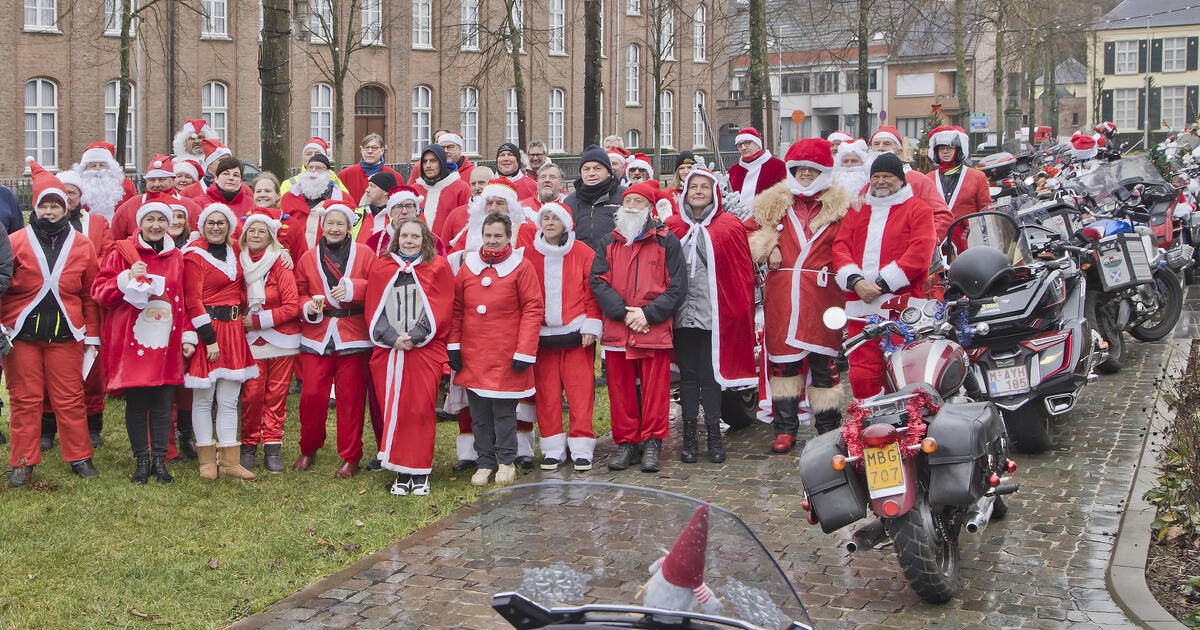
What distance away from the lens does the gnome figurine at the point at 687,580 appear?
3.21m

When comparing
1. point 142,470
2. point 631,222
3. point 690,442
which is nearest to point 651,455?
point 690,442

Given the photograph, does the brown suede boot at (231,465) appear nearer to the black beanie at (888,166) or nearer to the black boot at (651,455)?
the black boot at (651,455)

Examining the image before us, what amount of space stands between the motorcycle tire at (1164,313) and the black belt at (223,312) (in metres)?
8.68

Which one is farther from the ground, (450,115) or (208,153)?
(450,115)

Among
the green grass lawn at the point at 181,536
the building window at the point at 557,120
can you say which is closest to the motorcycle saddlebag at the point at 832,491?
the green grass lawn at the point at 181,536

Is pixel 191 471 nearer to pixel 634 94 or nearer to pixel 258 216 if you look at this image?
pixel 258 216

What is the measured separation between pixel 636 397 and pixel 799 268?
1457mm

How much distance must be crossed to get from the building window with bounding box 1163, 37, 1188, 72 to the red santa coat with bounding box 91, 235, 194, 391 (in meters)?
90.1

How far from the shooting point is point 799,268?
351 inches

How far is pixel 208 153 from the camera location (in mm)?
12094

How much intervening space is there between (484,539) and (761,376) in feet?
19.7

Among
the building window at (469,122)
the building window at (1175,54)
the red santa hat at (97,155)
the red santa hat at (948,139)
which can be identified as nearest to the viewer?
the red santa hat at (97,155)

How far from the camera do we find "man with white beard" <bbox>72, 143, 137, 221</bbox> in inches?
386

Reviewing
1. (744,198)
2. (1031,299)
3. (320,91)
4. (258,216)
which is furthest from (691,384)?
(320,91)
